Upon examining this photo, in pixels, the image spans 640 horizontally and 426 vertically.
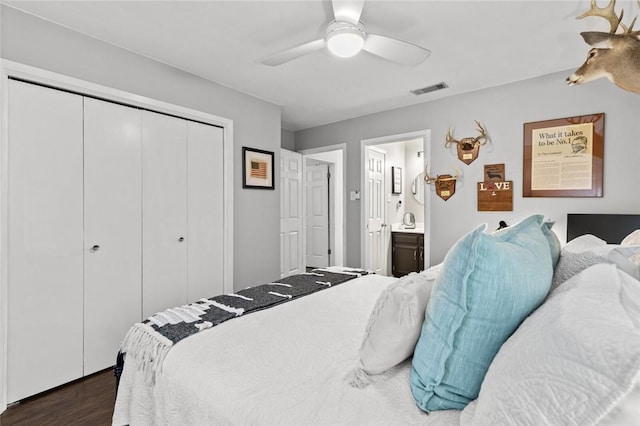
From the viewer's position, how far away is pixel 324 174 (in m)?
5.95

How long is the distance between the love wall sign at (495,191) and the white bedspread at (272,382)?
7.86 ft

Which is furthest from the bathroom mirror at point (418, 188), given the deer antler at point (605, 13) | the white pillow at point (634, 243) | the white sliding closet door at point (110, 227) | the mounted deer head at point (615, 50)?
the white pillow at point (634, 243)

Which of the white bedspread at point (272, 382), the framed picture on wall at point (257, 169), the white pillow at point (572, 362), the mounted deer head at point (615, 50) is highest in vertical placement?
the mounted deer head at point (615, 50)

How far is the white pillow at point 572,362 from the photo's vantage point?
0.45 meters

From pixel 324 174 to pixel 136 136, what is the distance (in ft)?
12.0

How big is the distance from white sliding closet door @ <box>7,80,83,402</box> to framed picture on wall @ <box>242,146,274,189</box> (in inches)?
61.4

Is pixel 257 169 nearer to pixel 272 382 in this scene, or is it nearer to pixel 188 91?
pixel 188 91

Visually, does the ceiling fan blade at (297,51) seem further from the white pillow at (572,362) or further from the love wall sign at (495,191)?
the love wall sign at (495,191)

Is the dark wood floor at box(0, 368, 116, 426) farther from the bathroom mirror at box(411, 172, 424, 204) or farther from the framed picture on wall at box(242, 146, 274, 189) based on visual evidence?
the bathroom mirror at box(411, 172, 424, 204)

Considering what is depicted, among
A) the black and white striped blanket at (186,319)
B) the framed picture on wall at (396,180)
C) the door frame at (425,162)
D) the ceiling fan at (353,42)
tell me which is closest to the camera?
the black and white striped blanket at (186,319)

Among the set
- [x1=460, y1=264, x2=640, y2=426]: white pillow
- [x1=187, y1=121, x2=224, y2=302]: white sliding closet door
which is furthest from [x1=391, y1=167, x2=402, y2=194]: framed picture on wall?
[x1=460, y1=264, x2=640, y2=426]: white pillow

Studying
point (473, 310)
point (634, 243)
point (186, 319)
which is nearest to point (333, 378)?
point (473, 310)

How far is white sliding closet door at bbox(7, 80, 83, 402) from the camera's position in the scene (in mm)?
2062

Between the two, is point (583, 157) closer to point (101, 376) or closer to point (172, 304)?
point (172, 304)
